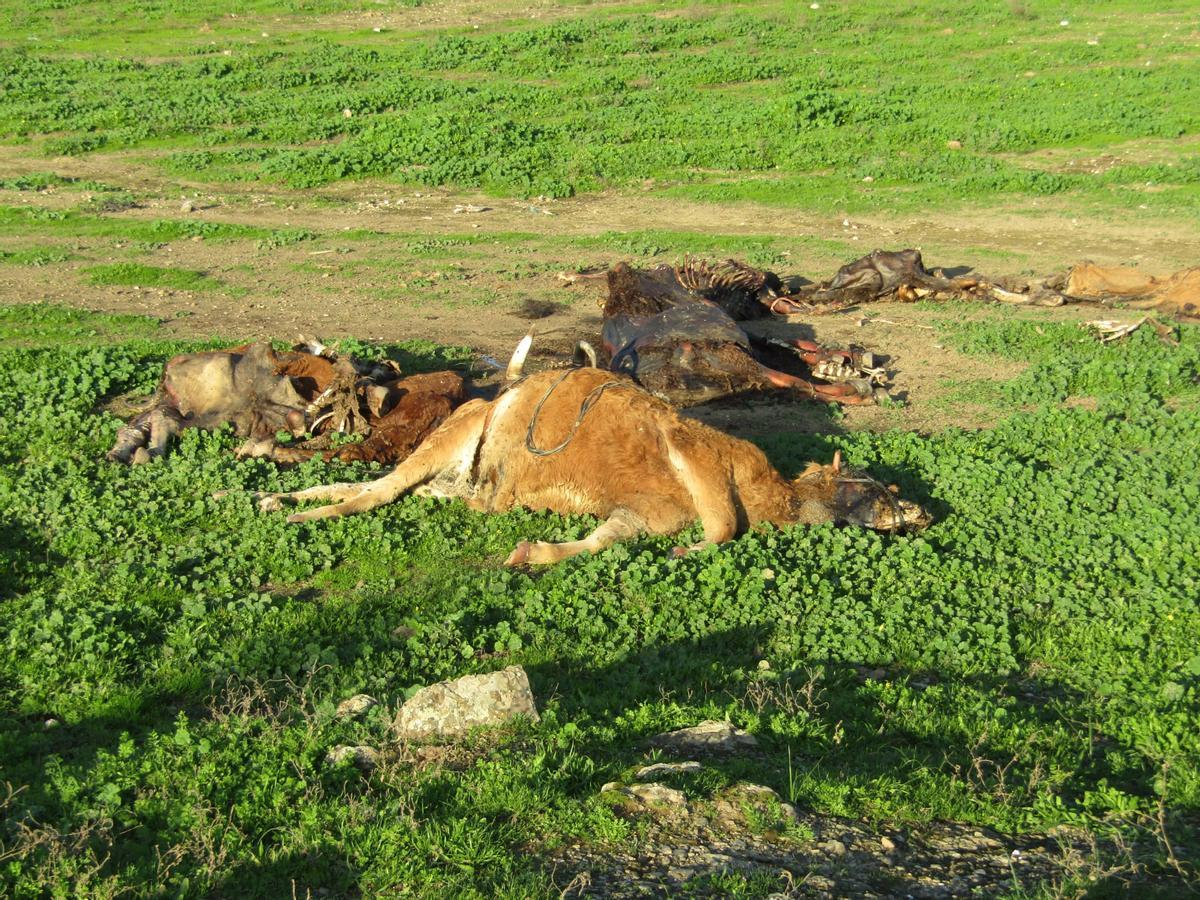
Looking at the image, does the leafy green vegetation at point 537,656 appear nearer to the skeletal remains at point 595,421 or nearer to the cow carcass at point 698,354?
the skeletal remains at point 595,421

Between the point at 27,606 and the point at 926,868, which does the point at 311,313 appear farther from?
the point at 926,868

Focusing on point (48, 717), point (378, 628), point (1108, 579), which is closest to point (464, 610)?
point (378, 628)

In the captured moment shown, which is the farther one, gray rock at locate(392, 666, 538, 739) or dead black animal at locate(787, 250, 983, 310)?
dead black animal at locate(787, 250, 983, 310)

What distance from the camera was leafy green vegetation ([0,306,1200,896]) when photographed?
386cm

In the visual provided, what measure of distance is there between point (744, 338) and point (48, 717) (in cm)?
680

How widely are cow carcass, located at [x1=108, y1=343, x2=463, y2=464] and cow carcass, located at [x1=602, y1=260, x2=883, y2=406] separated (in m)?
1.90

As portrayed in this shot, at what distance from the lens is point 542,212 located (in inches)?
674

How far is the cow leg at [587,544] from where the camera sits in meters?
6.47

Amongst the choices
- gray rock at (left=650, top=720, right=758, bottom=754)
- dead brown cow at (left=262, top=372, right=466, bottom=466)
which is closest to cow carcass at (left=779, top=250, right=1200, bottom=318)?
dead brown cow at (left=262, top=372, right=466, bottom=466)

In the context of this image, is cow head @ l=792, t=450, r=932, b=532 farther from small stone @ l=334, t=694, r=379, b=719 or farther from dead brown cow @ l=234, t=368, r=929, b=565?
small stone @ l=334, t=694, r=379, b=719

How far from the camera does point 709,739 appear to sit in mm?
4566

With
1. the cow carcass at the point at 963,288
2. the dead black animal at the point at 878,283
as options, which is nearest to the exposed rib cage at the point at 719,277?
the cow carcass at the point at 963,288

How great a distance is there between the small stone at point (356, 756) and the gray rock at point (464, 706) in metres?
0.18

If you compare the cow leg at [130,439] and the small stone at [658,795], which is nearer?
the small stone at [658,795]
